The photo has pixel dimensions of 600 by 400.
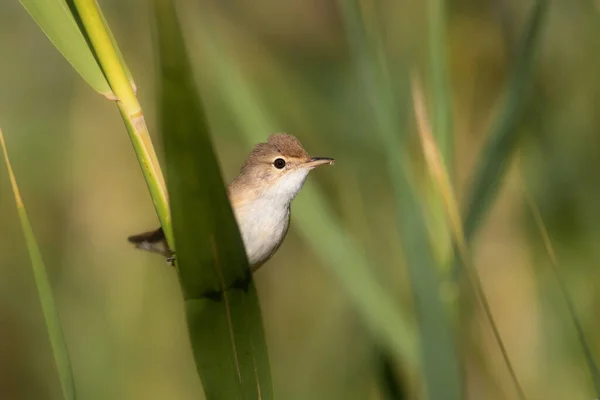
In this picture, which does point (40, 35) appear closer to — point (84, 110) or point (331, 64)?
point (84, 110)

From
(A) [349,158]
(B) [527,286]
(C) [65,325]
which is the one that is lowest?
(B) [527,286]

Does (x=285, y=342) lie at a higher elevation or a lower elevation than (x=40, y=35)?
lower

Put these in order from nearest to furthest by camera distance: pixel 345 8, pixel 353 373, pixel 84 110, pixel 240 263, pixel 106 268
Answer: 1. pixel 240 263
2. pixel 345 8
3. pixel 353 373
4. pixel 106 268
5. pixel 84 110

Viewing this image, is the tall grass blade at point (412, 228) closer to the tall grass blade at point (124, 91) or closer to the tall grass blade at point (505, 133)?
the tall grass blade at point (505, 133)

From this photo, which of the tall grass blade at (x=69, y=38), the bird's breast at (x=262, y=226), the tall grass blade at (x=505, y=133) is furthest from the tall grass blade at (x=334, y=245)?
the tall grass blade at (x=69, y=38)

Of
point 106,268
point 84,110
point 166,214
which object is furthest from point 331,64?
point 166,214

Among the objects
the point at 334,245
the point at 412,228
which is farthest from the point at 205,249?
the point at 334,245

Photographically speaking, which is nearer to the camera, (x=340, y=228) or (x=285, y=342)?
(x=340, y=228)

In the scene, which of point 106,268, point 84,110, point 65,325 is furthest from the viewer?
point 84,110
